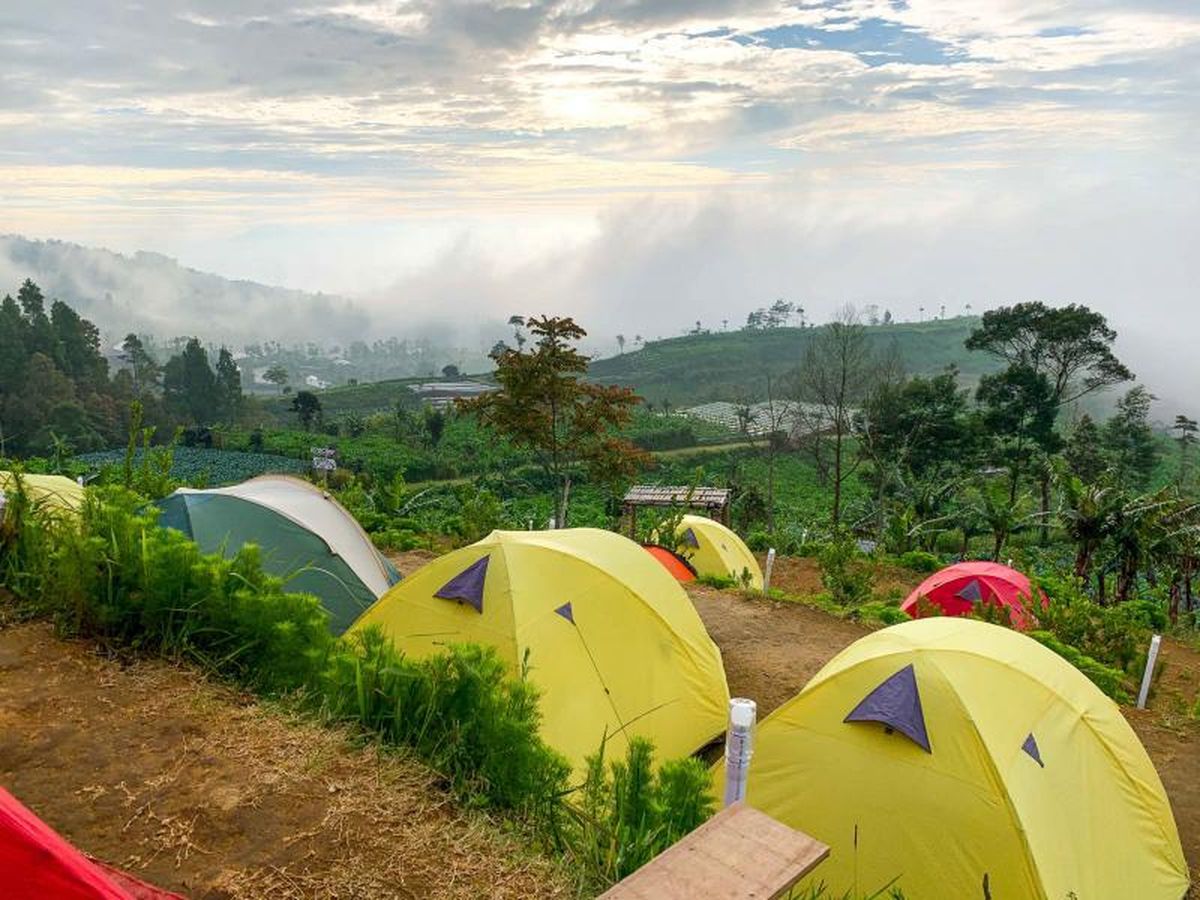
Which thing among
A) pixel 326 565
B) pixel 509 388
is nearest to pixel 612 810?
pixel 326 565

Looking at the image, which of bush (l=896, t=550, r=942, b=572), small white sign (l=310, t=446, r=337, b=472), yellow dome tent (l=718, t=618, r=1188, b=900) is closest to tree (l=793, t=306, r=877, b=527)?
bush (l=896, t=550, r=942, b=572)

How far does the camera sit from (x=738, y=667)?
30.2 feet

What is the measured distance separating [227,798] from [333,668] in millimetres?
782

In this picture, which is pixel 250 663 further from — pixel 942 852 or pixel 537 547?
pixel 942 852

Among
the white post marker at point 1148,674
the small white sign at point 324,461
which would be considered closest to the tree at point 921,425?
the small white sign at point 324,461

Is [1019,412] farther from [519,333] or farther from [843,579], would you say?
[519,333]

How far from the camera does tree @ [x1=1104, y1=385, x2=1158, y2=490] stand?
36031 millimetres

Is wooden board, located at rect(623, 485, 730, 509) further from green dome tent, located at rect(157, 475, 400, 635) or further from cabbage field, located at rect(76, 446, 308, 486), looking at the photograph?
cabbage field, located at rect(76, 446, 308, 486)

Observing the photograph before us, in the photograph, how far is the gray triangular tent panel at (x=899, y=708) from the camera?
4883 millimetres

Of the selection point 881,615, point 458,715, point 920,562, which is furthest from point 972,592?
point 458,715

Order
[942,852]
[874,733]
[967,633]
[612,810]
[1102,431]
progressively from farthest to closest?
[1102,431], [967,633], [874,733], [942,852], [612,810]

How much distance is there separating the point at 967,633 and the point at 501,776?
148 inches

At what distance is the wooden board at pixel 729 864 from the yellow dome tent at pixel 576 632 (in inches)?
139

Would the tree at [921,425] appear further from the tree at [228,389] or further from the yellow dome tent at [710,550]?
the tree at [228,389]
